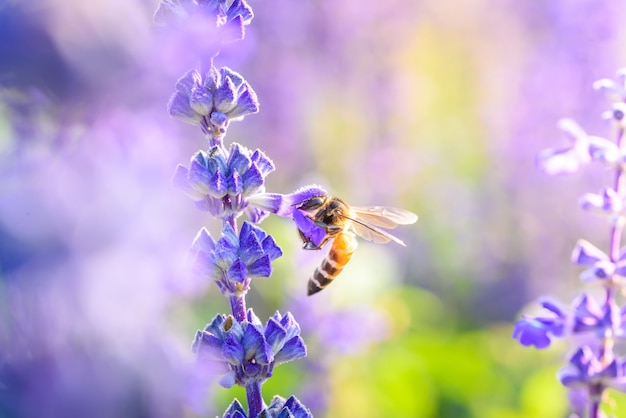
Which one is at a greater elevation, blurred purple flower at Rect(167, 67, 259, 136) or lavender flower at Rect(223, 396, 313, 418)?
blurred purple flower at Rect(167, 67, 259, 136)

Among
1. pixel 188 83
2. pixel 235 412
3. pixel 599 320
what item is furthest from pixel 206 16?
pixel 599 320

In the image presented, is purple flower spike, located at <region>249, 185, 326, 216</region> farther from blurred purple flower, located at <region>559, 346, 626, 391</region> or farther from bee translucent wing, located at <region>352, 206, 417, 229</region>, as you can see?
blurred purple flower, located at <region>559, 346, 626, 391</region>

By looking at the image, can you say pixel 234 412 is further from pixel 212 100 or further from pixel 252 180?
pixel 212 100

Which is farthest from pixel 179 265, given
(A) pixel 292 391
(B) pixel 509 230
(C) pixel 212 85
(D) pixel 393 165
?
(B) pixel 509 230

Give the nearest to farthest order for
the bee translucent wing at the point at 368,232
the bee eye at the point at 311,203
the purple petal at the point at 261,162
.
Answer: the purple petal at the point at 261,162, the bee eye at the point at 311,203, the bee translucent wing at the point at 368,232

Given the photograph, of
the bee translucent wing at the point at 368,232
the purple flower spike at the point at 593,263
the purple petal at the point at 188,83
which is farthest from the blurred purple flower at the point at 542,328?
the purple petal at the point at 188,83

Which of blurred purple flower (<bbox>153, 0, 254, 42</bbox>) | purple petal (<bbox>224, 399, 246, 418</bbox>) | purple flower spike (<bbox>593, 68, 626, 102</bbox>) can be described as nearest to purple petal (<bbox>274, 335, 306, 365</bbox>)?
purple petal (<bbox>224, 399, 246, 418</bbox>)

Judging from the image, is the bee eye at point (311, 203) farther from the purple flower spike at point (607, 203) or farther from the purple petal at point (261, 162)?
the purple flower spike at point (607, 203)
